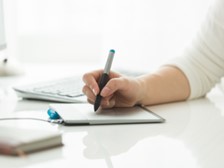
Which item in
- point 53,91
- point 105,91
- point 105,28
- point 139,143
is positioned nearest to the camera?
point 139,143

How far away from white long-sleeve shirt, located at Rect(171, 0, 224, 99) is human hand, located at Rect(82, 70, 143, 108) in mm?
194

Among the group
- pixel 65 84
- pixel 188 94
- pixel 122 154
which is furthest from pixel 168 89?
pixel 122 154

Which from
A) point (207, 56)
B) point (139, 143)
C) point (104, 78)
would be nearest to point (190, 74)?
point (207, 56)

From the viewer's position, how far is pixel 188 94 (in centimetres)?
105

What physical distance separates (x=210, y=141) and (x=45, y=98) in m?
0.40

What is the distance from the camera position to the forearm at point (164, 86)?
97cm

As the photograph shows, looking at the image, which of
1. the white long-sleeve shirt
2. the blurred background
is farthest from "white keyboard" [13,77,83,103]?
the blurred background

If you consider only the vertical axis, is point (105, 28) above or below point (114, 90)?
below

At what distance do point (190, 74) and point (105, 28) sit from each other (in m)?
1.03

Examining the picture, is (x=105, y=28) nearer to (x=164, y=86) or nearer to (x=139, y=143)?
(x=164, y=86)

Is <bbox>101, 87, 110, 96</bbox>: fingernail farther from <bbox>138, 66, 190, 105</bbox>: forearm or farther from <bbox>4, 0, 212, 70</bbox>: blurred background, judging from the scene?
<bbox>4, 0, 212, 70</bbox>: blurred background

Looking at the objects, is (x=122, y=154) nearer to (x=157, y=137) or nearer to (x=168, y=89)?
(x=157, y=137)

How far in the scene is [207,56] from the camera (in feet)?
3.62

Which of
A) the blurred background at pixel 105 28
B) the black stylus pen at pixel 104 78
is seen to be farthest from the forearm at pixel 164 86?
the blurred background at pixel 105 28
